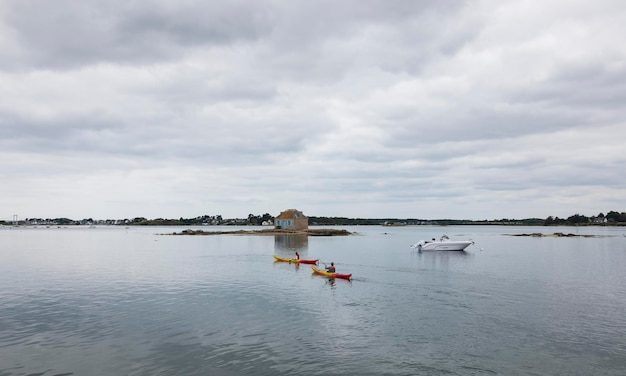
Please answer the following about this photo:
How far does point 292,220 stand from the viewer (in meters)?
177

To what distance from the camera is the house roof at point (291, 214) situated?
583ft

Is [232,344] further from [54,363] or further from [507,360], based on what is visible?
[507,360]

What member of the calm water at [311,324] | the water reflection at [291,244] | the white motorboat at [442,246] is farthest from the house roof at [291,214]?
the calm water at [311,324]

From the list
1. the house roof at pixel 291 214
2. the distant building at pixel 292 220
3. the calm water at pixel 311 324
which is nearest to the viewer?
the calm water at pixel 311 324

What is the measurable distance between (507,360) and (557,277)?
38.4 metres

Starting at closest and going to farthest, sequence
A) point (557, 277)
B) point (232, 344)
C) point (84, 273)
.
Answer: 1. point (232, 344)
2. point (557, 277)
3. point (84, 273)

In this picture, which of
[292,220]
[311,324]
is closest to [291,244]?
[292,220]

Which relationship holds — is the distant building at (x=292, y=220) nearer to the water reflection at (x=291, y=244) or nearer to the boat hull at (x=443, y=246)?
the water reflection at (x=291, y=244)

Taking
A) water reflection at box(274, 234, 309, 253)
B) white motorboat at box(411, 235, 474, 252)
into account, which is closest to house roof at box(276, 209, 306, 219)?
water reflection at box(274, 234, 309, 253)

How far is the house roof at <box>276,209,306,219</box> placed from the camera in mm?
177625

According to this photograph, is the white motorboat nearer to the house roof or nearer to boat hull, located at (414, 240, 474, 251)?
boat hull, located at (414, 240, 474, 251)

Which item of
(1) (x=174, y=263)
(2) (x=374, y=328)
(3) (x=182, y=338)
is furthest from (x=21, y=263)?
(2) (x=374, y=328)

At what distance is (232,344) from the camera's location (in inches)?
994

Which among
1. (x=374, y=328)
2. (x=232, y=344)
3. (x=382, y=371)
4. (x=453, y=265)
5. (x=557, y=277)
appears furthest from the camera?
(x=453, y=265)
